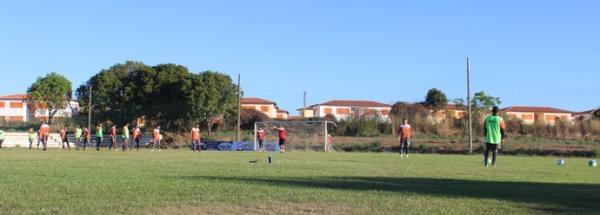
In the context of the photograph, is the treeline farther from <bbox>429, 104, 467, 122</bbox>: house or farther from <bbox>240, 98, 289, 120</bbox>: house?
<bbox>240, 98, 289, 120</bbox>: house

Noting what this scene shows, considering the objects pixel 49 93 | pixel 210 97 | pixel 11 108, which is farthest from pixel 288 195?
pixel 11 108

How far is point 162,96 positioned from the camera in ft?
213

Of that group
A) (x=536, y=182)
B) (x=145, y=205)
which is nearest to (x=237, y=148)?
(x=536, y=182)

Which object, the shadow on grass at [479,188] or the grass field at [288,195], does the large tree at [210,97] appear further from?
the shadow on grass at [479,188]

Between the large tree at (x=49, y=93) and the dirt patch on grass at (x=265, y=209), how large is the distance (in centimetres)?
7546

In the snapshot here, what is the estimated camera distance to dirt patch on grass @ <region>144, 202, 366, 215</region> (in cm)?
723

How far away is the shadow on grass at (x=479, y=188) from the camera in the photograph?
8.17 meters

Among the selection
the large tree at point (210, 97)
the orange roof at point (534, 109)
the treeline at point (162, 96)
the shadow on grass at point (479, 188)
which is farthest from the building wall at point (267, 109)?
the shadow on grass at point (479, 188)

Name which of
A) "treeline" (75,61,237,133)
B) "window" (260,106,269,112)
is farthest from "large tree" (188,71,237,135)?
"window" (260,106,269,112)

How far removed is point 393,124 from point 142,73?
997 inches

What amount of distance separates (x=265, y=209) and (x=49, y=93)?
7723cm

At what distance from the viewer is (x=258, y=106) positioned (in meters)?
132

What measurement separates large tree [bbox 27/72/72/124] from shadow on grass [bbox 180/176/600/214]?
7218 centimetres

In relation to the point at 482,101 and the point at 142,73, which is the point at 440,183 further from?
the point at 482,101
